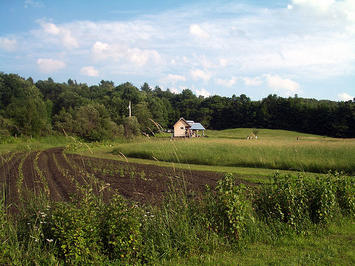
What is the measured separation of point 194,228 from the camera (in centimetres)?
558

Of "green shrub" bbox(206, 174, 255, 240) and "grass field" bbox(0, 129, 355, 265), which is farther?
"green shrub" bbox(206, 174, 255, 240)

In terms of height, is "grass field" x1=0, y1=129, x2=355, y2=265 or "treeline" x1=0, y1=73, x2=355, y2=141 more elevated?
"treeline" x1=0, y1=73, x2=355, y2=141

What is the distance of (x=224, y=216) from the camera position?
5711 millimetres

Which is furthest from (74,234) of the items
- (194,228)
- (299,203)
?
(299,203)

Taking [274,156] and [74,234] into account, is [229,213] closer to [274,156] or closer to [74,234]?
[74,234]

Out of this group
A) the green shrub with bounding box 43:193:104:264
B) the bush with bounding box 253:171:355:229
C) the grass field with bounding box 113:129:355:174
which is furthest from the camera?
the grass field with bounding box 113:129:355:174

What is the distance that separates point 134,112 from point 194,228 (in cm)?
5295

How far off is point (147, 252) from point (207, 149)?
18719mm

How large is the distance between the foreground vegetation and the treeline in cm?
2275

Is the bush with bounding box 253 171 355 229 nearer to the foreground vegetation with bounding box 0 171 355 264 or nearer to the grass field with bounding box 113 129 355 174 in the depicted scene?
the foreground vegetation with bounding box 0 171 355 264

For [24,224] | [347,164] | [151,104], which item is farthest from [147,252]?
[151,104]

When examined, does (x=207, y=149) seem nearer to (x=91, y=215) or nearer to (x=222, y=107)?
(x=91, y=215)

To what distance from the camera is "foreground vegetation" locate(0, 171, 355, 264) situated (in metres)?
4.45

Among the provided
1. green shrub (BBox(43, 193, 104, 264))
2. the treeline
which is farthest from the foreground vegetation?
the treeline
